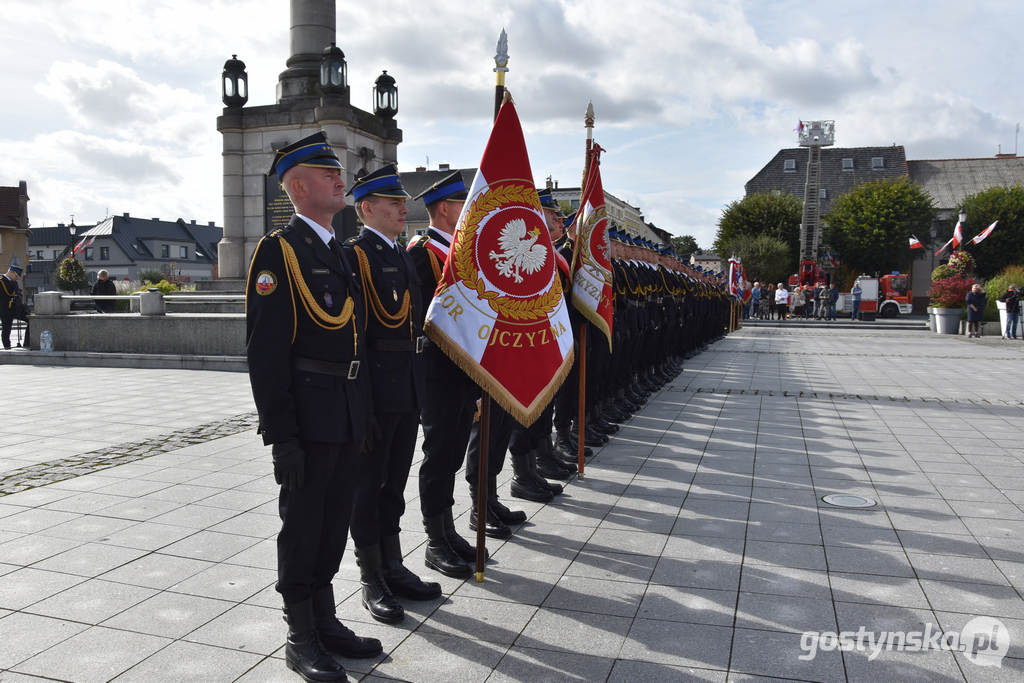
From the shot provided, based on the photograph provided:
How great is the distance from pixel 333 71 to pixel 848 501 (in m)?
15.6

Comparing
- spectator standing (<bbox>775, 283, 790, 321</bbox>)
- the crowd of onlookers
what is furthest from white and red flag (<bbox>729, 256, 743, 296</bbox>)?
the crowd of onlookers

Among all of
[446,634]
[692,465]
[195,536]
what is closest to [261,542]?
[195,536]

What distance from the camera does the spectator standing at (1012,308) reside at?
80.7ft

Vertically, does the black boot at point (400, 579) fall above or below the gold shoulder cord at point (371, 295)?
below

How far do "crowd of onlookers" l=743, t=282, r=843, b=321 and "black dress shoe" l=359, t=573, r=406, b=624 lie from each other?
3802 centimetres

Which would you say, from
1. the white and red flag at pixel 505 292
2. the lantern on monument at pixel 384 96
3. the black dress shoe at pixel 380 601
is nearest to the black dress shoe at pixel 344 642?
the black dress shoe at pixel 380 601

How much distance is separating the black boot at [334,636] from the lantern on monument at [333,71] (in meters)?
16.4

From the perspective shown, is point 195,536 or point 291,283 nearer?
point 291,283

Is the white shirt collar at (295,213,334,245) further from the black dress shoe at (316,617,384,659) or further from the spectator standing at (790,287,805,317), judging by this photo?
the spectator standing at (790,287,805,317)

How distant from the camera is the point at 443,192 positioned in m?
4.72

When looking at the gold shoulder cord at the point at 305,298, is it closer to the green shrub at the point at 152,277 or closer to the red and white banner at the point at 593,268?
the red and white banner at the point at 593,268

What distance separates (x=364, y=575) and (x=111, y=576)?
146 cm

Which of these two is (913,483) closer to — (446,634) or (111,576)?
(446,634)

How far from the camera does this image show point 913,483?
640 centimetres
